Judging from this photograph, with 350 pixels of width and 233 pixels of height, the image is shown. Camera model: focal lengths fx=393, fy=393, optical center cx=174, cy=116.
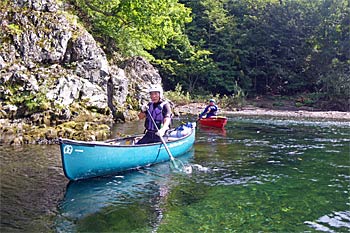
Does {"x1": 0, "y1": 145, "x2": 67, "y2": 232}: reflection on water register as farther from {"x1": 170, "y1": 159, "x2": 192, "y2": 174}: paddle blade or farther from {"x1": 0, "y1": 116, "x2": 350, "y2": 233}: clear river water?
{"x1": 170, "y1": 159, "x2": 192, "y2": 174}: paddle blade

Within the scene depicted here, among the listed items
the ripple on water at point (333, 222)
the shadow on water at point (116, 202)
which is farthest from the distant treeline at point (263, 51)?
the ripple on water at point (333, 222)

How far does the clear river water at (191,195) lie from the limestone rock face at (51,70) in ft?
13.9

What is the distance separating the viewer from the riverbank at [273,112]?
28.5 metres

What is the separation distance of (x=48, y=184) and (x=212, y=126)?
39.7ft

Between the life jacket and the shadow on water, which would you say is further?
the life jacket

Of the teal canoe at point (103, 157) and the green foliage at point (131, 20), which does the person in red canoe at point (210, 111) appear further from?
the teal canoe at point (103, 157)

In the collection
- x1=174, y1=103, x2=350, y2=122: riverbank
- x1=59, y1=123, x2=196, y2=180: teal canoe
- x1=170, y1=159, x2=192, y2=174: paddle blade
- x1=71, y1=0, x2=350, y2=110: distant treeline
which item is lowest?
x1=174, y1=103, x2=350, y2=122: riverbank

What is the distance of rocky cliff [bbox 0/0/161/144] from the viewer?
15.6 metres

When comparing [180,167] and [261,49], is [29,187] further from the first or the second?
→ [261,49]

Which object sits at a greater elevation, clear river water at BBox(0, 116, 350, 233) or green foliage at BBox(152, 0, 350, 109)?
green foliage at BBox(152, 0, 350, 109)

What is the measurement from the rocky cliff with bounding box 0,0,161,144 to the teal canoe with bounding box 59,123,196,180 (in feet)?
14.8

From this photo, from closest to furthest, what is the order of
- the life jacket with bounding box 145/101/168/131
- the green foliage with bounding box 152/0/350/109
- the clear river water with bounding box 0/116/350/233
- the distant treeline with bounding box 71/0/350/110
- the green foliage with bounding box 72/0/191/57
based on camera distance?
the clear river water with bounding box 0/116/350/233
the life jacket with bounding box 145/101/168/131
the green foliage with bounding box 72/0/191/57
the distant treeline with bounding box 71/0/350/110
the green foliage with bounding box 152/0/350/109

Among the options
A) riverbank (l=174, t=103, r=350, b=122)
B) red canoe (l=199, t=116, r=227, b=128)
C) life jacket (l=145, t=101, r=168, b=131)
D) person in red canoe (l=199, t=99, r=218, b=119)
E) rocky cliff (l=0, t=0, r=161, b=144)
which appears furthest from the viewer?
riverbank (l=174, t=103, r=350, b=122)

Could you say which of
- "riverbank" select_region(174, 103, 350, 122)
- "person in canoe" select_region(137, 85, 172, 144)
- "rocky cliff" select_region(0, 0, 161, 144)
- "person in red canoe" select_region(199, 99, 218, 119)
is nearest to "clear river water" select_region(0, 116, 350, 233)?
"person in canoe" select_region(137, 85, 172, 144)
